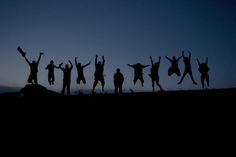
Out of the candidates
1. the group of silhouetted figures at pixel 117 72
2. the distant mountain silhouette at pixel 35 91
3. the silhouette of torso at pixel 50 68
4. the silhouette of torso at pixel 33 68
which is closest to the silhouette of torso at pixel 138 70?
the group of silhouetted figures at pixel 117 72

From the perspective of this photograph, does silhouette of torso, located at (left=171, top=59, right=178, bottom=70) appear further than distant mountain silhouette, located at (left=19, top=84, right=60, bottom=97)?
Yes

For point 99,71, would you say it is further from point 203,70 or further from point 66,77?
point 203,70

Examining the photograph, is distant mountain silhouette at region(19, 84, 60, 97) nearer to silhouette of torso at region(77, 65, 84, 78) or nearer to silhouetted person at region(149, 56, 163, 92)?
silhouette of torso at region(77, 65, 84, 78)

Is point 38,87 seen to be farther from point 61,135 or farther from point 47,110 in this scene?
point 61,135

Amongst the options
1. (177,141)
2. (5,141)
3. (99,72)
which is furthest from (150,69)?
(5,141)

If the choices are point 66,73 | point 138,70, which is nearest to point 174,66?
point 138,70

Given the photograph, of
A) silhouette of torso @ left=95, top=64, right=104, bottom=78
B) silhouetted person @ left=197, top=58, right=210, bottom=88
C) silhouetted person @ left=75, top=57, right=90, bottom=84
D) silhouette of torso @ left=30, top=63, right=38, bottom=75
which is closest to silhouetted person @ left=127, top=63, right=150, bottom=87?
silhouette of torso @ left=95, top=64, right=104, bottom=78

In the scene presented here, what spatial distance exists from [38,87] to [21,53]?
88.4 inches

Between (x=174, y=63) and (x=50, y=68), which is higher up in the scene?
(x=174, y=63)

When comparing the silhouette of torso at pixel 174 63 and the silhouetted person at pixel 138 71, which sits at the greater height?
the silhouette of torso at pixel 174 63

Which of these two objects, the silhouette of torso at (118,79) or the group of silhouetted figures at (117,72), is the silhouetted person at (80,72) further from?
the silhouette of torso at (118,79)

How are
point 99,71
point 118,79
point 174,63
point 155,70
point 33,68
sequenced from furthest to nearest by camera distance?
point 174,63, point 155,70, point 118,79, point 99,71, point 33,68

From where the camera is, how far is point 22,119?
10.9m

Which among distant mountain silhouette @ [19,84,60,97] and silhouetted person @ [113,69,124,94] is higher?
silhouetted person @ [113,69,124,94]
